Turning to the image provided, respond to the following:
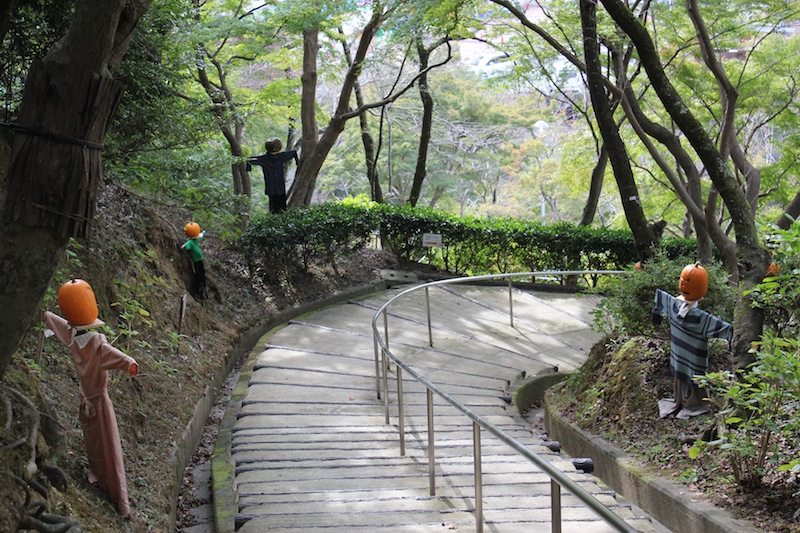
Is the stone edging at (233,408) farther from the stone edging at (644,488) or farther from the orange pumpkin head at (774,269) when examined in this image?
the orange pumpkin head at (774,269)

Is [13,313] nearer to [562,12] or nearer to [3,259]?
[3,259]

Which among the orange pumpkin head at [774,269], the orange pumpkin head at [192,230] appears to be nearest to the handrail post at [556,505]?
the orange pumpkin head at [774,269]

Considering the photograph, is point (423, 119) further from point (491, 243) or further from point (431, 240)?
point (431, 240)

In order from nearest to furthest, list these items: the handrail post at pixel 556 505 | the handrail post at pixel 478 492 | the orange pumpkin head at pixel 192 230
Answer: the handrail post at pixel 556 505
the handrail post at pixel 478 492
the orange pumpkin head at pixel 192 230

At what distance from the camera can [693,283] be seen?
21.9 feet

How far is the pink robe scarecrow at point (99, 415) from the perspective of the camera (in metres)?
4.57

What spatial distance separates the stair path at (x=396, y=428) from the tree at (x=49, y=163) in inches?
76.0

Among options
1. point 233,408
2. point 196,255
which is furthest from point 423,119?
point 233,408

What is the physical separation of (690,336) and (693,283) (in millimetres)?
482

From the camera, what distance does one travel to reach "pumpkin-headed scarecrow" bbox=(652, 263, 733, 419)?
Answer: 669cm

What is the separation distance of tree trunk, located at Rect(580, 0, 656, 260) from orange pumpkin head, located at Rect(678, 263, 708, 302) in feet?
17.2

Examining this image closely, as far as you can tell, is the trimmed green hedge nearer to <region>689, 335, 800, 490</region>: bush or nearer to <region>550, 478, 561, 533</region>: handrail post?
<region>689, 335, 800, 490</region>: bush

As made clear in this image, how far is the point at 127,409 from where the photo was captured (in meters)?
5.93


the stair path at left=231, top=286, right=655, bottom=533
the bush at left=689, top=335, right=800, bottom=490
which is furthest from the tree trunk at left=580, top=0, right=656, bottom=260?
the bush at left=689, top=335, right=800, bottom=490
